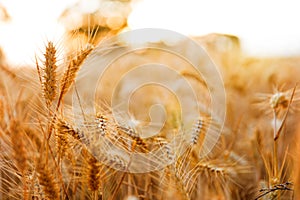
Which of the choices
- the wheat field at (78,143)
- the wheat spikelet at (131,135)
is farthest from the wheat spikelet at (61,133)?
the wheat spikelet at (131,135)

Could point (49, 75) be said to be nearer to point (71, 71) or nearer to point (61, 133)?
point (71, 71)

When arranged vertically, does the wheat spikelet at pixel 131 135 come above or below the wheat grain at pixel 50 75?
below

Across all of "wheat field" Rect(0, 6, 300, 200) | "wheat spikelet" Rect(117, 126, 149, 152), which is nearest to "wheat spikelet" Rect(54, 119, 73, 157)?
"wheat field" Rect(0, 6, 300, 200)

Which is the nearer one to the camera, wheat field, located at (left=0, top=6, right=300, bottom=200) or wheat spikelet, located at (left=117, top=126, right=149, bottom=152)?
wheat field, located at (left=0, top=6, right=300, bottom=200)

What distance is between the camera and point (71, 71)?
1.16 meters

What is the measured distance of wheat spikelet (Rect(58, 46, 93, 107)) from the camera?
1.14 metres

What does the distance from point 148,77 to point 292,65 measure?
5.35 ft

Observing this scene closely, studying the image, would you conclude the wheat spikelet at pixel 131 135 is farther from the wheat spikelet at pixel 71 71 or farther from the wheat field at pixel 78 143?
the wheat spikelet at pixel 71 71

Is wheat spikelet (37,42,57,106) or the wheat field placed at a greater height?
wheat spikelet (37,42,57,106)

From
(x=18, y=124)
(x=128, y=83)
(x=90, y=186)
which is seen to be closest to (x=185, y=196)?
(x=90, y=186)

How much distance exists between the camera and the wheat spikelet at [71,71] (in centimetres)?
114

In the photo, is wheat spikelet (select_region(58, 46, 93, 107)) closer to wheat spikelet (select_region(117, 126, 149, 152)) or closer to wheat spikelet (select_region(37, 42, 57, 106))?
wheat spikelet (select_region(37, 42, 57, 106))

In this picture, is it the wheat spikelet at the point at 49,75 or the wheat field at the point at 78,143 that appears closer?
the wheat field at the point at 78,143

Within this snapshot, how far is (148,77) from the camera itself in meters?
3.27
